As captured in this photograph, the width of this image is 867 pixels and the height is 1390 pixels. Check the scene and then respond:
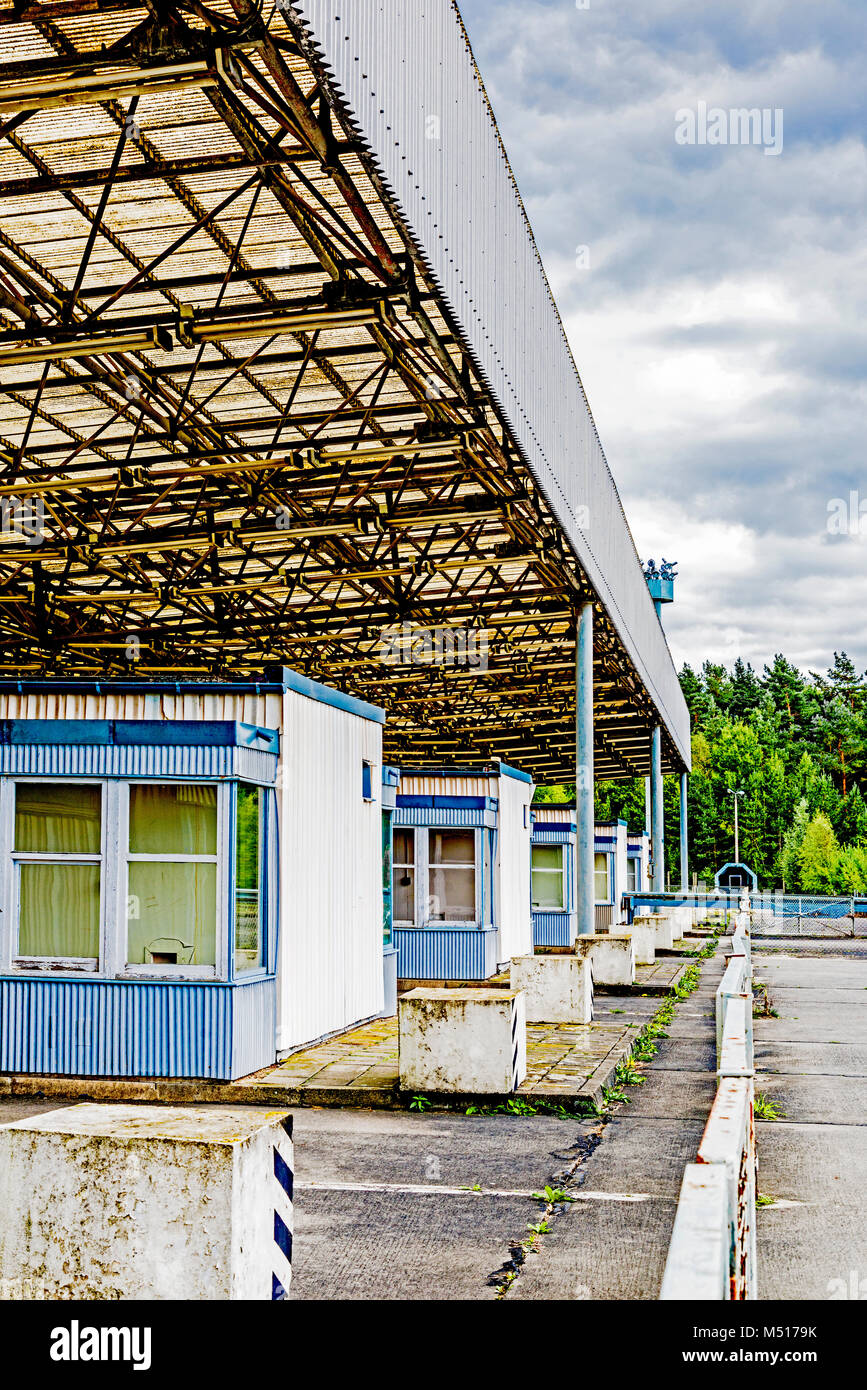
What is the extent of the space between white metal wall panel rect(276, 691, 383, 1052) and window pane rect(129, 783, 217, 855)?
3.50 feet

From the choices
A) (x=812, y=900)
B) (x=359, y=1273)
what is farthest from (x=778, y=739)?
(x=359, y=1273)

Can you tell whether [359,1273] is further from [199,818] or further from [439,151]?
[439,151]

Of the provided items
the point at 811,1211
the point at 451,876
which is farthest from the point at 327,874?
the point at 451,876

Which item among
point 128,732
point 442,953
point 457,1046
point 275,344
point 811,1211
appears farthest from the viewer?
point 442,953

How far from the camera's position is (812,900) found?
67.5 metres

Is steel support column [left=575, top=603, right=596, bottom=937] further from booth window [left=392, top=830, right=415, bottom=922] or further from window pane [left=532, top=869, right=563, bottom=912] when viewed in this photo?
window pane [left=532, top=869, right=563, bottom=912]

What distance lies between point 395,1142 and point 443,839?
40.2ft

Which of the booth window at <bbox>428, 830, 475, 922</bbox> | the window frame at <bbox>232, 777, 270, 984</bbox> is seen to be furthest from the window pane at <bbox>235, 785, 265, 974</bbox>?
the booth window at <bbox>428, 830, 475, 922</bbox>

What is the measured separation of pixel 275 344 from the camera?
1436 cm

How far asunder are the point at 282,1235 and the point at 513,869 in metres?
20.2

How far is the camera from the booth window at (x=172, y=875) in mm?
11773

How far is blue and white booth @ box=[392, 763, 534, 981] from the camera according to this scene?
2175 centimetres

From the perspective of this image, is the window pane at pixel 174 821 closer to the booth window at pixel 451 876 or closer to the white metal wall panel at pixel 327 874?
the white metal wall panel at pixel 327 874

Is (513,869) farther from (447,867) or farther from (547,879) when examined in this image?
(547,879)
